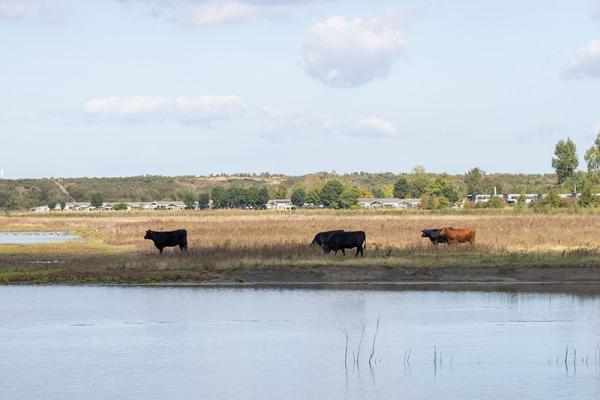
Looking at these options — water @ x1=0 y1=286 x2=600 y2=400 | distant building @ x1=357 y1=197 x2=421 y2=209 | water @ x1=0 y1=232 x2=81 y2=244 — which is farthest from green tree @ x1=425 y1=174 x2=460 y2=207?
water @ x1=0 y1=286 x2=600 y2=400

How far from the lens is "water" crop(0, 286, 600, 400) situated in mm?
15461

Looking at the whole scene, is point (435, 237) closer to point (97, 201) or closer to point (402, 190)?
point (402, 190)

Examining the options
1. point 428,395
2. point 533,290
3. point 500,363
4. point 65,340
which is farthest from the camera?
point 533,290

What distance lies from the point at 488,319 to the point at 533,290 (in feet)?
19.5

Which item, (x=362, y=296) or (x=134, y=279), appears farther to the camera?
(x=134, y=279)

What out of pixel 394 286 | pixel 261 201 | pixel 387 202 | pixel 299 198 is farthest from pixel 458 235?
pixel 387 202

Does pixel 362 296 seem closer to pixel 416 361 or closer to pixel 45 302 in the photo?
pixel 45 302

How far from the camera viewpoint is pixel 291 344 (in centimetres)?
1931

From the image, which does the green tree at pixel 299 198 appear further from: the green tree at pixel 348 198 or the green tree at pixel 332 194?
the green tree at pixel 348 198

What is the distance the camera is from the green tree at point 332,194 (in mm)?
150125

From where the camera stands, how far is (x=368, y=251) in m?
36.3

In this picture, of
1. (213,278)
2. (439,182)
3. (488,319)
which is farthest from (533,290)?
(439,182)

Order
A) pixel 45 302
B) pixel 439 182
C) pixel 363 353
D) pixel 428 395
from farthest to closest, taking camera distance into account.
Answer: pixel 439 182
pixel 45 302
pixel 363 353
pixel 428 395

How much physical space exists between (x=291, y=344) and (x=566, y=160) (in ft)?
359
